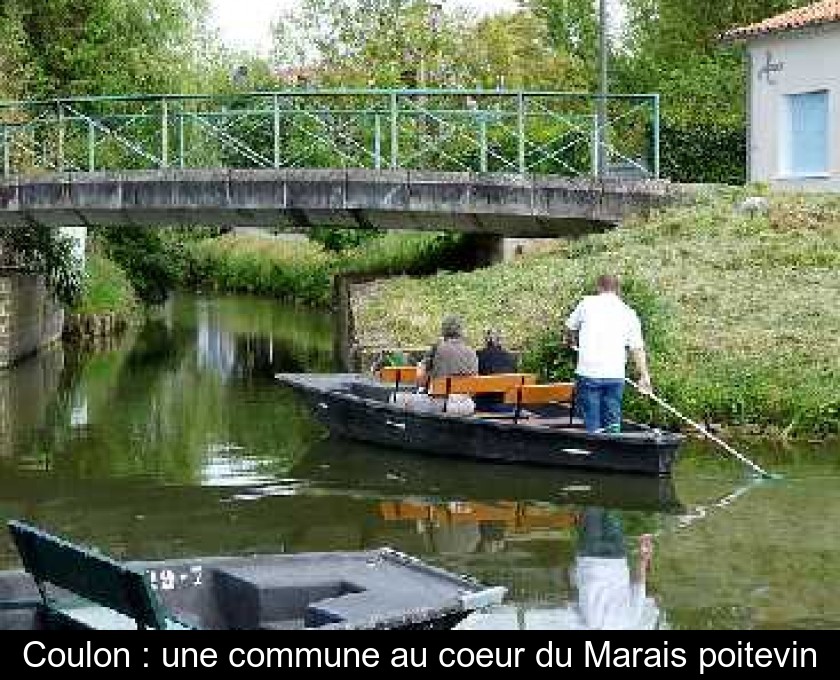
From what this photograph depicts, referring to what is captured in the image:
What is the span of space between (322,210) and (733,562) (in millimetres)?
16815

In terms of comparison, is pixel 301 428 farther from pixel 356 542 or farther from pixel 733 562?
pixel 733 562

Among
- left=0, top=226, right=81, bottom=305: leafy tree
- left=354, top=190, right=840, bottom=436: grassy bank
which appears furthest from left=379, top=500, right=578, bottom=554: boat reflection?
left=0, top=226, right=81, bottom=305: leafy tree

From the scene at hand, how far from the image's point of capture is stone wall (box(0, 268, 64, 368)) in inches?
1243

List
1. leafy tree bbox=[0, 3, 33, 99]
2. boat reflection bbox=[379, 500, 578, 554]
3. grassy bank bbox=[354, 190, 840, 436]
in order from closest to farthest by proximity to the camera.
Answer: boat reflection bbox=[379, 500, 578, 554]
grassy bank bbox=[354, 190, 840, 436]
leafy tree bbox=[0, 3, 33, 99]

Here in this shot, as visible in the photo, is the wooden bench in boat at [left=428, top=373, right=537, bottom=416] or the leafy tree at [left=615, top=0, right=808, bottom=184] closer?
the wooden bench in boat at [left=428, top=373, right=537, bottom=416]

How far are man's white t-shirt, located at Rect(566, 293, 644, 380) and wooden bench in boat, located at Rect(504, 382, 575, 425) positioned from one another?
2.39 ft

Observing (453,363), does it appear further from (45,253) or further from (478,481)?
(45,253)

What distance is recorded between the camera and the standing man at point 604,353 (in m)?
17.9

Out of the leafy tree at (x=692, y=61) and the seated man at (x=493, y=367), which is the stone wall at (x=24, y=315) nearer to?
the seated man at (x=493, y=367)

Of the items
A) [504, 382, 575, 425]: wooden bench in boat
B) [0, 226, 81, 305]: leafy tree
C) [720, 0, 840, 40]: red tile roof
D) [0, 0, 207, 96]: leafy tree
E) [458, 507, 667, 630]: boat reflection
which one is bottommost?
[458, 507, 667, 630]: boat reflection

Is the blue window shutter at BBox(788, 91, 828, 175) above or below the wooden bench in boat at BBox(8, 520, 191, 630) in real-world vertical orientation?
above

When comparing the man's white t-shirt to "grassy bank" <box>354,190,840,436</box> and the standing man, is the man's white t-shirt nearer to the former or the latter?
the standing man

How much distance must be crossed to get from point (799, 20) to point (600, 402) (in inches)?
645
